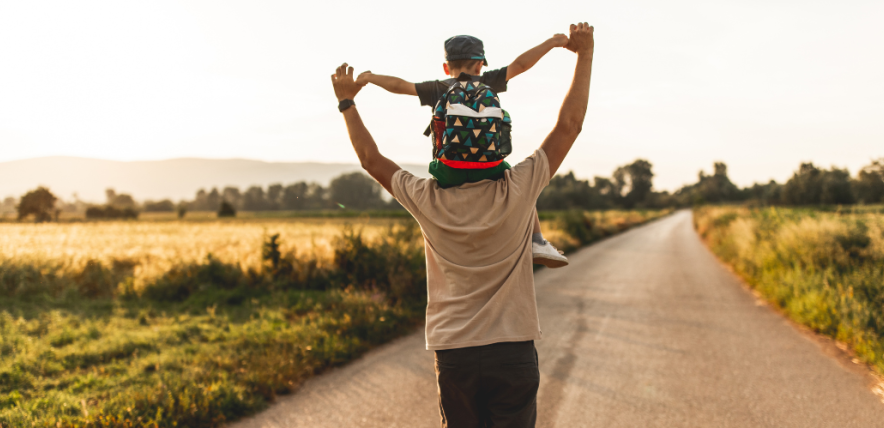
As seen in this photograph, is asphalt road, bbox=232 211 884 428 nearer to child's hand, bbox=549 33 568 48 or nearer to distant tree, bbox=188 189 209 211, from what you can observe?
child's hand, bbox=549 33 568 48

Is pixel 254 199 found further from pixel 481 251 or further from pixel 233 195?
pixel 481 251

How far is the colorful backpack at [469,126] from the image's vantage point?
4.62 feet

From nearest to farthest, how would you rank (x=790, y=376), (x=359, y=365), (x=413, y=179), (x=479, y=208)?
1. (x=479, y=208)
2. (x=413, y=179)
3. (x=790, y=376)
4. (x=359, y=365)

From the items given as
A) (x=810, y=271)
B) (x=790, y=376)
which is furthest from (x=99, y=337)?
(x=810, y=271)

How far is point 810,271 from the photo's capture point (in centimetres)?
823

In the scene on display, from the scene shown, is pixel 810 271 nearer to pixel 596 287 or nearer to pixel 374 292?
pixel 596 287

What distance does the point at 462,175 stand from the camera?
147 cm

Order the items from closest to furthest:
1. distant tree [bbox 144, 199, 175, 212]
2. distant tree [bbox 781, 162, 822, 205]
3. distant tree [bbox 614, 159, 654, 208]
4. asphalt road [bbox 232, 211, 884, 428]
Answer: asphalt road [bbox 232, 211, 884, 428] → distant tree [bbox 781, 162, 822, 205] → distant tree [bbox 144, 199, 175, 212] → distant tree [bbox 614, 159, 654, 208]

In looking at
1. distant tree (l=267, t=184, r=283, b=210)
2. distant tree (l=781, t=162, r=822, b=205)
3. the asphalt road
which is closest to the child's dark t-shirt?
the asphalt road

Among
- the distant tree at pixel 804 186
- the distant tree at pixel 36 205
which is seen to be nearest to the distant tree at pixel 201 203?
the distant tree at pixel 36 205

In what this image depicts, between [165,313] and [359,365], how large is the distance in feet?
15.5

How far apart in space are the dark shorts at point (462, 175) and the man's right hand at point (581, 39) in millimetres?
570

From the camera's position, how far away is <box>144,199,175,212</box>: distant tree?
8362 centimetres

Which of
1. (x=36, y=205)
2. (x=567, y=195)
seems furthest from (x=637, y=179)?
(x=36, y=205)
